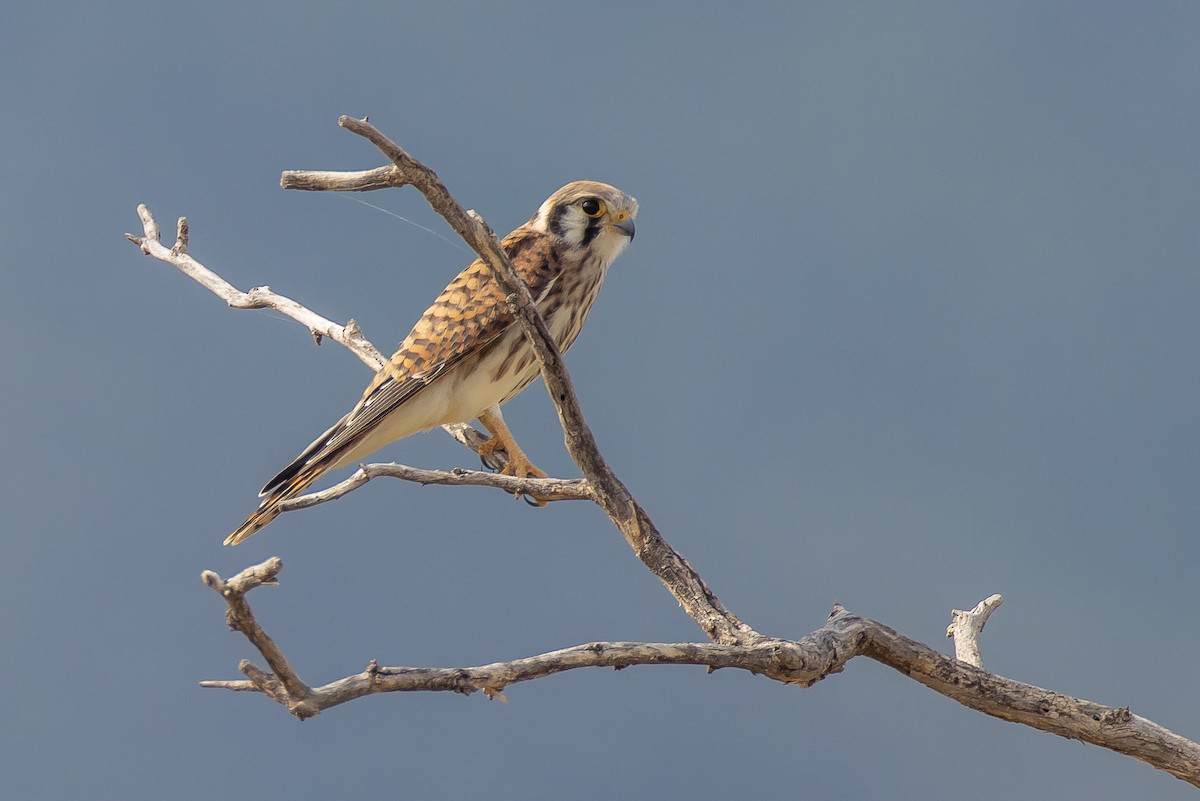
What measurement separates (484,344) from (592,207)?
19.3 inches

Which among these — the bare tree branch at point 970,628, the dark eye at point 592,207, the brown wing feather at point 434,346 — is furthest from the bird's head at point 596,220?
the bare tree branch at point 970,628

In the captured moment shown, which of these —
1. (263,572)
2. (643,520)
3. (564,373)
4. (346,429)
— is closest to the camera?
(263,572)

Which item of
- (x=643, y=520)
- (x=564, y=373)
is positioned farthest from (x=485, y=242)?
(x=643, y=520)

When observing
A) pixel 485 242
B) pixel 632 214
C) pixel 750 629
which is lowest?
pixel 750 629

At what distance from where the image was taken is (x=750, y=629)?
6.35 ft

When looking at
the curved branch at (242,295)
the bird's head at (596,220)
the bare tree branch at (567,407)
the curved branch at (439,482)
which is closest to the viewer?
the bare tree branch at (567,407)

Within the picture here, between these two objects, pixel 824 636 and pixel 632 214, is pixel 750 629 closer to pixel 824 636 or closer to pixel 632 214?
pixel 824 636

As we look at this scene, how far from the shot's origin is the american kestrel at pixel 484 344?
281cm

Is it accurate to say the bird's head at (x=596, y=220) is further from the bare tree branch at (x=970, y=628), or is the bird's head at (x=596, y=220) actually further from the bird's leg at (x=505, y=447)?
the bare tree branch at (x=970, y=628)

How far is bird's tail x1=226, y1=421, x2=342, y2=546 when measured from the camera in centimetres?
258

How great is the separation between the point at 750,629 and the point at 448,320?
1.26 m

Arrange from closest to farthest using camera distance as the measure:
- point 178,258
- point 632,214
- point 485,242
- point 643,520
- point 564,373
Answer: point 485,242 → point 564,373 → point 643,520 → point 632,214 → point 178,258

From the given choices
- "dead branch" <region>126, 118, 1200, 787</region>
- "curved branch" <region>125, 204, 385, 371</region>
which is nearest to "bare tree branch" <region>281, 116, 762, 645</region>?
"dead branch" <region>126, 118, 1200, 787</region>

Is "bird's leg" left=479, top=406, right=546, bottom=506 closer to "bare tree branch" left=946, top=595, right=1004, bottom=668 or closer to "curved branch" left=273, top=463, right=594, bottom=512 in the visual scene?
"curved branch" left=273, top=463, right=594, bottom=512
